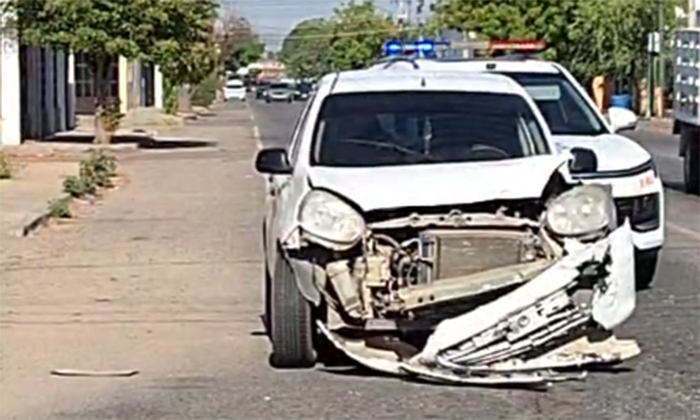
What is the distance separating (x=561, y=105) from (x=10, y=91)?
2765 cm

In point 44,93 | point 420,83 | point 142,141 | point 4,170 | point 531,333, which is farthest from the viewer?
point 44,93

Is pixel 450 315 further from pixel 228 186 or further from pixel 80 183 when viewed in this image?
pixel 228 186

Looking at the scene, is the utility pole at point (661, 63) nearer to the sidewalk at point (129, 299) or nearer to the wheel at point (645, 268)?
the sidewalk at point (129, 299)

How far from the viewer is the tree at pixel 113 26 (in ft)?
126

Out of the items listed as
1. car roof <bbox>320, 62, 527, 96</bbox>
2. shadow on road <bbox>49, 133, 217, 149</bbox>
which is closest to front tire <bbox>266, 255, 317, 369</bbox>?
car roof <bbox>320, 62, 527, 96</bbox>

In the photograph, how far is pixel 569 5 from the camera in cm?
7669

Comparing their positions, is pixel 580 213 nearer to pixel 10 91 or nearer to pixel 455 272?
pixel 455 272

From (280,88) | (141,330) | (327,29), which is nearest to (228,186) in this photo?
(141,330)

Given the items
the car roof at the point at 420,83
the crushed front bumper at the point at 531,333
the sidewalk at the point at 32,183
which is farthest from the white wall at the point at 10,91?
the crushed front bumper at the point at 531,333

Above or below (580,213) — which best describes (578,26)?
above

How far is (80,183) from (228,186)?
3.61 m

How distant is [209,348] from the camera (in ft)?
38.1

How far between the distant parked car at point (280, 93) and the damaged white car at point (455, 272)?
304 feet

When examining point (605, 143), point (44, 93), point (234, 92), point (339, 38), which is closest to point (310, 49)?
point (339, 38)
